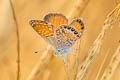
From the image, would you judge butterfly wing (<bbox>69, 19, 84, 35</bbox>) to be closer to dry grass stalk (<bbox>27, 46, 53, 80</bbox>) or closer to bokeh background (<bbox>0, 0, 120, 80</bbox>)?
dry grass stalk (<bbox>27, 46, 53, 80</bbox>)

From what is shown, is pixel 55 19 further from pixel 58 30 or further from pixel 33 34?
pixel 33 34

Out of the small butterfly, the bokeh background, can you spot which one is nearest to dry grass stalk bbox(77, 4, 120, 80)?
the small butterfly

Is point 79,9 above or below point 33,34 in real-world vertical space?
above

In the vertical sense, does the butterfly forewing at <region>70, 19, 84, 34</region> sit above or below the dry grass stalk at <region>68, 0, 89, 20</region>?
below

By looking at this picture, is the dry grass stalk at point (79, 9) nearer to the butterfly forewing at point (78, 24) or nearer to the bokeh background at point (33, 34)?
the butterfly forewing at point (78, 24)

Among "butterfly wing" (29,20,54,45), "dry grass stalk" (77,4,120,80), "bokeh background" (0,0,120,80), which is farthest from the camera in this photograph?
"bokeh background" (0,0,120,80)

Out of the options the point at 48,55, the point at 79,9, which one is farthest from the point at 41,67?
the point at 79,9

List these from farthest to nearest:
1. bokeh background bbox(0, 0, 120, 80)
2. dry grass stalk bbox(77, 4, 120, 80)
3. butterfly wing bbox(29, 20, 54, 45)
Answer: bokeh background bbox(0, 0, 120, 80)
butterfly wing bbox(29, 20, 54, 45)
dry grass stalk bbox(77, 4, 120, 80)

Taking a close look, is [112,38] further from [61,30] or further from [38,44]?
[61,30]
